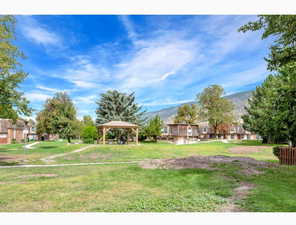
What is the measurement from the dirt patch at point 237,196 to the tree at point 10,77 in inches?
456

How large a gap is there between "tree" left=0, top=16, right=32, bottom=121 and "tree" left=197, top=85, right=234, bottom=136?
44.3 meters

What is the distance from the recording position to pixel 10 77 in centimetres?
1098

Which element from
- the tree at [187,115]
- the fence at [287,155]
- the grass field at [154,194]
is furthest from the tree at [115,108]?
the grass field at [154,194]

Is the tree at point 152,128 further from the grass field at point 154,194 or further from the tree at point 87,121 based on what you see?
the grass field at point 154,194

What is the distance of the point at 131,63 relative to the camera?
10.5m

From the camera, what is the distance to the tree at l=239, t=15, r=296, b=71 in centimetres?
611

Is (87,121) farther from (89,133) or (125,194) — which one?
(125,194)

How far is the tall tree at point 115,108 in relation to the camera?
116ft

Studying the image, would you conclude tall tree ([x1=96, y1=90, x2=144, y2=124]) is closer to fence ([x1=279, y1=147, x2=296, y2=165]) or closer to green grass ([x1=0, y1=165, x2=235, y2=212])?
fence ([x1=279, y1=147, x2=296, y2=165])

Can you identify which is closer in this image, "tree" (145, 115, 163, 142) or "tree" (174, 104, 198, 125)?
"tree" (145, 115, 163, 142)

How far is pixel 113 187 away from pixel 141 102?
31262mm

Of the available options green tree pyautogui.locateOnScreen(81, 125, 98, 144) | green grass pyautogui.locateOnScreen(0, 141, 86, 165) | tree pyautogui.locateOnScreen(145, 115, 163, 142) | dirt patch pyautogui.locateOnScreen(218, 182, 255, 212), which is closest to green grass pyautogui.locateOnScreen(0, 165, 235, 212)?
dirt patch pyautogui.locateOnScreen(218, 182, 255, 212)
